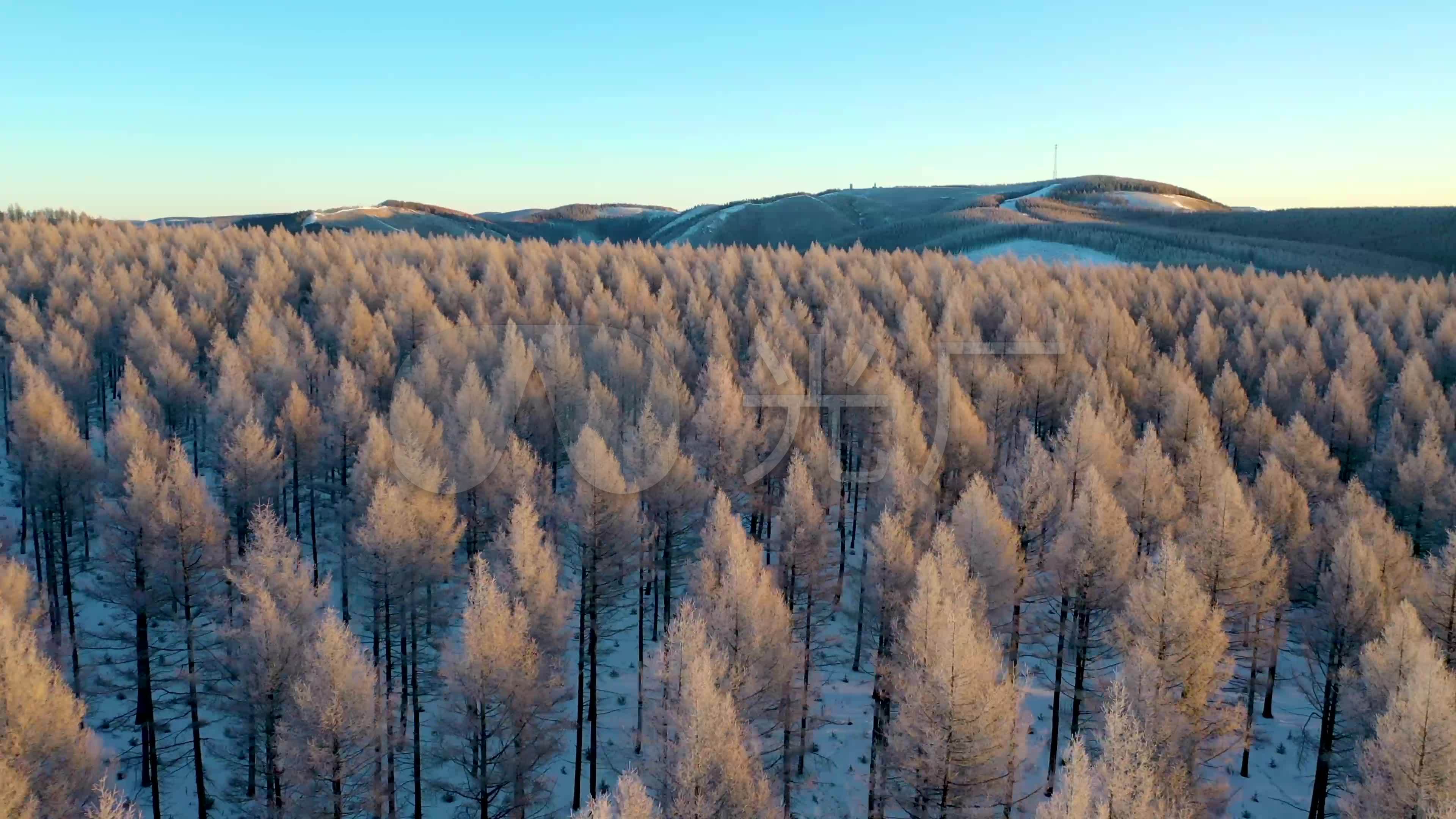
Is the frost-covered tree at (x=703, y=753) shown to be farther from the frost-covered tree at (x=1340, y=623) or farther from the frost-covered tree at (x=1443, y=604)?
the frost-covered tree at (x=1443, y=604)

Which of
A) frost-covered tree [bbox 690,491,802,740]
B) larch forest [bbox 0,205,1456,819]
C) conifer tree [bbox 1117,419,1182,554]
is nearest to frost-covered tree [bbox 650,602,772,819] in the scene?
larch forest [bbox 0,205,1456,819]

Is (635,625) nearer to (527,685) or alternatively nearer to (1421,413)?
(527,685)

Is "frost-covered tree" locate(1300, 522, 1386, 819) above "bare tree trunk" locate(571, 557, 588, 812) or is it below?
above

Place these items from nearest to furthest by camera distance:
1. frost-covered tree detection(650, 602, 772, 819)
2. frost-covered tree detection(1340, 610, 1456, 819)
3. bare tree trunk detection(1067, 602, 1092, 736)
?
frost-covered tree detection(1340, 610, 1456, 819)
frost-covered tree detection(650, 602, 772, 819)
bare tree trunk detection(1067, 602, 1092, 736)

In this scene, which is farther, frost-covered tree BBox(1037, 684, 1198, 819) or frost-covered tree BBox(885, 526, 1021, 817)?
frost-covered tree BBox(885, 526, 1021, 817)

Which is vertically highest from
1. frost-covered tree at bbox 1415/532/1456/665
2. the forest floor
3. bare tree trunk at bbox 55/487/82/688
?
frost-covered tree at bbox 1415/532/1456/665

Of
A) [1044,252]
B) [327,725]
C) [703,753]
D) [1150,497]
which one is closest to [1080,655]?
[1150,497]

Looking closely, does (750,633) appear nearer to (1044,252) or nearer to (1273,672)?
(1273,672)

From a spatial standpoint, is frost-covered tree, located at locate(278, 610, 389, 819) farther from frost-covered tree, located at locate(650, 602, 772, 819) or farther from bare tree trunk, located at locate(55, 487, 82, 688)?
bare tree trunk, located at locate(55, 487, 82, 688)
